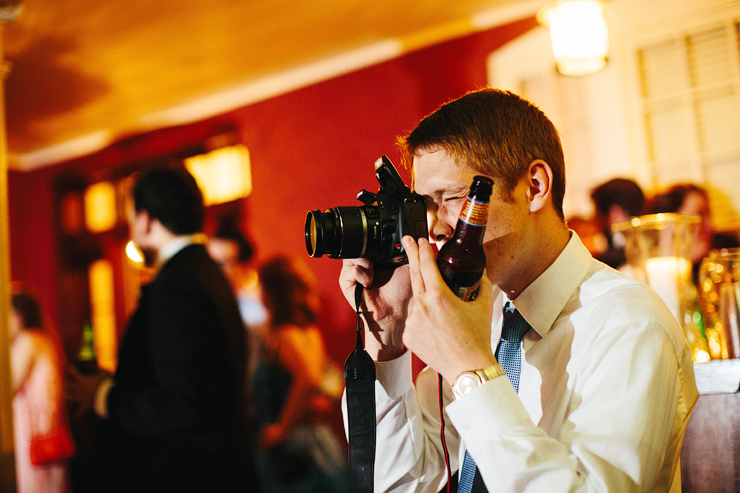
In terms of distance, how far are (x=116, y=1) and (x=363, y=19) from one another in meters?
1.36

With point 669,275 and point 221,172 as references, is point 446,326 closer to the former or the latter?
point 669,275

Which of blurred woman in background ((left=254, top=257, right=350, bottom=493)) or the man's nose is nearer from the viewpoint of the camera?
the man's nose

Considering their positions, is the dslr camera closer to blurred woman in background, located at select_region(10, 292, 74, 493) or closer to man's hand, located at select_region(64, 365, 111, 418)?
man's hand, located at select_region(64, 365, 111, 418)

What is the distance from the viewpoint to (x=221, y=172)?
15.6 feet

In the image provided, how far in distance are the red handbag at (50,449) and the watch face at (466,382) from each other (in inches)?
88.9

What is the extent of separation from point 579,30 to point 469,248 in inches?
88.5

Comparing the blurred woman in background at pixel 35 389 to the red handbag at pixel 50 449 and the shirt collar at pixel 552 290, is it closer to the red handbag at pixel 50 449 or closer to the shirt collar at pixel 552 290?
the red handbag at pixel 50 449

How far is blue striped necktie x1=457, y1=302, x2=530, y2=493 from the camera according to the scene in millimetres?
1018

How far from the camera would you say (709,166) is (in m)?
2.97

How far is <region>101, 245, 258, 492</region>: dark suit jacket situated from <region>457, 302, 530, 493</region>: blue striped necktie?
0.84m

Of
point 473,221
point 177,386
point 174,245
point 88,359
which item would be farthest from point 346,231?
point 88,359

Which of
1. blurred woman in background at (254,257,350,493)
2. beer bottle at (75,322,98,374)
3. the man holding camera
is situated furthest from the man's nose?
blurred woman in background at (254,257,350,493)

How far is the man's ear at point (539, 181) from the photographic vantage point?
41.7 inches

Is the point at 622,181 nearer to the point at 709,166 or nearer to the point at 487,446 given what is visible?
the point at 709,166
